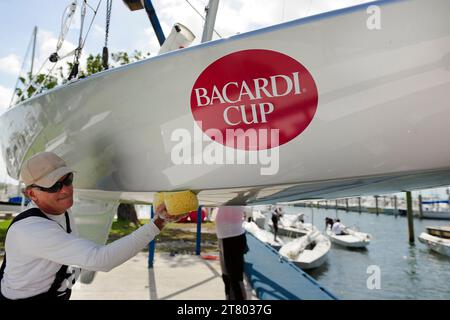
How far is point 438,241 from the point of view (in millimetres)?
14367

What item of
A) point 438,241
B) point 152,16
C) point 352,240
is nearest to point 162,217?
point 152,16

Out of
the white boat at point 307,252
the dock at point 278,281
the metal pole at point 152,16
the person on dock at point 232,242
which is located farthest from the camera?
the white boat at point 307,252

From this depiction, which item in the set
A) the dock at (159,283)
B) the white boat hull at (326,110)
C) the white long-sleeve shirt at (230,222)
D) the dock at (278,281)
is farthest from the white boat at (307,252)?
the white boat hull at (326,110)

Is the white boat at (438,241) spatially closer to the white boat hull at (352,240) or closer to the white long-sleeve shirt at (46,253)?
the white boat hull at (352,240)

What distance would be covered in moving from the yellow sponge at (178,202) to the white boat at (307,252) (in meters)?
9.66

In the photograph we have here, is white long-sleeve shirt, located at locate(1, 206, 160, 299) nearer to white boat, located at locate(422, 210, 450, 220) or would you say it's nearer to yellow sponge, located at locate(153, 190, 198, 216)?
yellow sponge, located at locate(153, 190, 198, 216)

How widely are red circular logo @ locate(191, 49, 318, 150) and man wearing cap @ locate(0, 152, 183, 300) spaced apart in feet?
1.68

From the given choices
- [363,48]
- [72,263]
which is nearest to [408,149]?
[363,48]

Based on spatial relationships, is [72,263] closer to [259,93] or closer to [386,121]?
[259,93]

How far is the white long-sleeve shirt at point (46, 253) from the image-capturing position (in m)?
Answer: 1.11

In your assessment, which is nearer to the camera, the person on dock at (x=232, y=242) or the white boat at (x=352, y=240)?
the person on dock at (x=232, y=242)

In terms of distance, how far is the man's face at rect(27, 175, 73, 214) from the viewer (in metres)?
1.21

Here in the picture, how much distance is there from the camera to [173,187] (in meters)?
1.44
